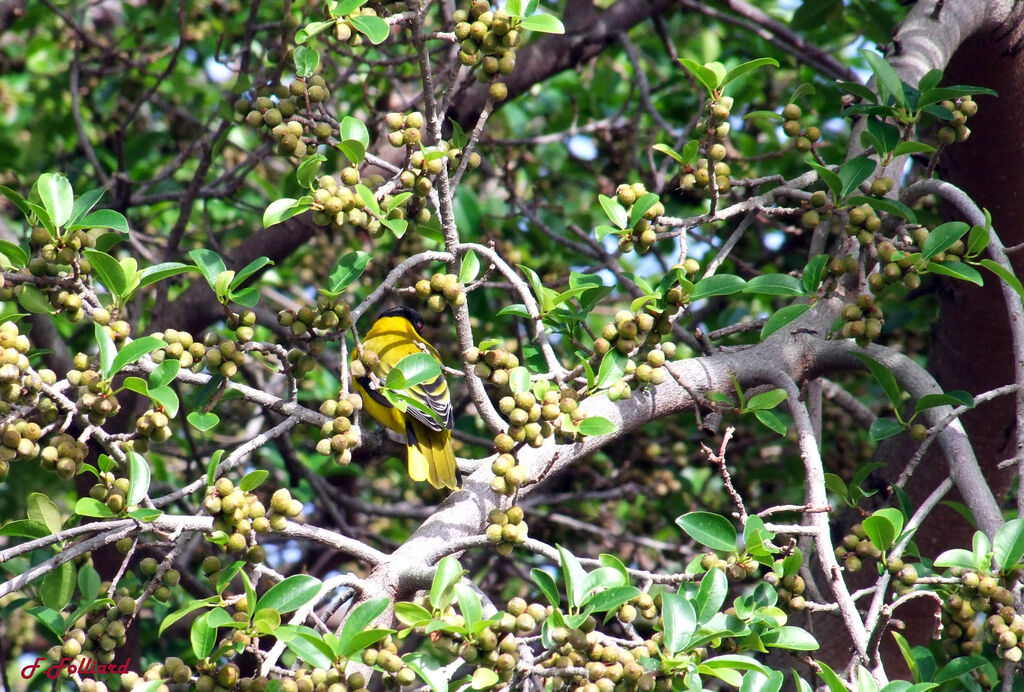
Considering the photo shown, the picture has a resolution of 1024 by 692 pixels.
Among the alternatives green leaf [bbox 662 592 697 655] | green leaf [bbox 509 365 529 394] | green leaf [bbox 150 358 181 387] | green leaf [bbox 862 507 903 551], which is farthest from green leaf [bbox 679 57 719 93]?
green leaf [bbox 150 358 181 387]

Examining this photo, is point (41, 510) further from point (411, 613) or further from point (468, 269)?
point (468, 269)

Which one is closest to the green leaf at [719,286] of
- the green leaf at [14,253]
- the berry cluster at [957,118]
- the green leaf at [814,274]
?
the green leaf at [814,274]

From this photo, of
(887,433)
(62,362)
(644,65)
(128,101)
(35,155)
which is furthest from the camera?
(644,65)

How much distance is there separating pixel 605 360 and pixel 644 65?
4305 mm

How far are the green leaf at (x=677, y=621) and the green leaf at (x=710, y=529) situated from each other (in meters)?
0.33

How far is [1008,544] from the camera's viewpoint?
230 centimetres

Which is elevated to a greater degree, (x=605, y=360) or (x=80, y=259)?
(x=80, y=259)

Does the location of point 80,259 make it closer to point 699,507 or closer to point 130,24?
point 699,507

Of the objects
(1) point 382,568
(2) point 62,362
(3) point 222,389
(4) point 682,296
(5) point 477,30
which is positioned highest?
(5) point 477,30

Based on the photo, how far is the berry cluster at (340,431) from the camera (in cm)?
230

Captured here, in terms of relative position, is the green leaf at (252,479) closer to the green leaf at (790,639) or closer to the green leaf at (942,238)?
the green leaf at (790,639)

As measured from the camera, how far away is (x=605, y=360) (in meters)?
Result: 2.47

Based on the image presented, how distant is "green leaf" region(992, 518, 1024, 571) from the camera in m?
2.29

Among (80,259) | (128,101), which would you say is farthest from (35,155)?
(80,259)
